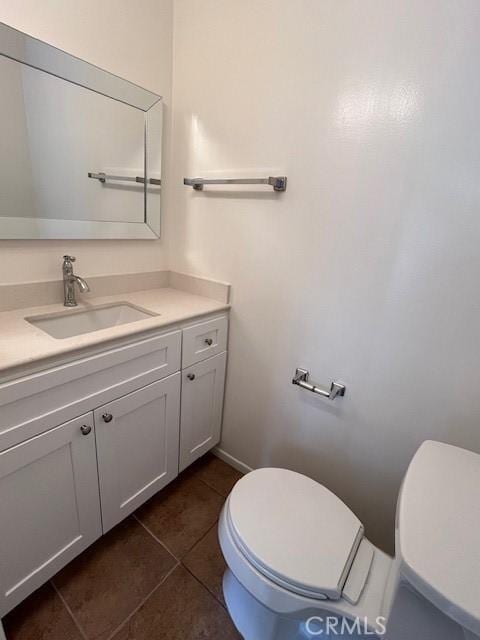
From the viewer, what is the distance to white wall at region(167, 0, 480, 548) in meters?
0.86

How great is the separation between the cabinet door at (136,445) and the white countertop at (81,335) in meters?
0.25

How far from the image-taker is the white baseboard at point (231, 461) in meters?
1.59

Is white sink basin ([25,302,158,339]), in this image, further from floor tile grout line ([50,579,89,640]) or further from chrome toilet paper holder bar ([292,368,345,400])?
floor tile grout line ([50,579,89,640])

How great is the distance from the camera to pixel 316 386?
123cm

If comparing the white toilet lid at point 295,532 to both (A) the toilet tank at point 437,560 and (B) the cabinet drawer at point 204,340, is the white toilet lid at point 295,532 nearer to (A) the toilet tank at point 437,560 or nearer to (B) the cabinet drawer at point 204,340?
(A) the toilet tank at point 437,560

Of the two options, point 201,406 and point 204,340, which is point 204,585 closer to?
point 201,406

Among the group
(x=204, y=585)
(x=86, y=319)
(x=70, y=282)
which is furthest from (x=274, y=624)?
(x=70, y=282)

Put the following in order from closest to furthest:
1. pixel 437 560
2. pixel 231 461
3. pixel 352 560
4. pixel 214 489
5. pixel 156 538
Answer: pixel 437 560 → pixel 352 560 → pixel 156 538 → pixel 214 489 → pixel 231 461

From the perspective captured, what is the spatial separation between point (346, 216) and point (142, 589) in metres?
1.52

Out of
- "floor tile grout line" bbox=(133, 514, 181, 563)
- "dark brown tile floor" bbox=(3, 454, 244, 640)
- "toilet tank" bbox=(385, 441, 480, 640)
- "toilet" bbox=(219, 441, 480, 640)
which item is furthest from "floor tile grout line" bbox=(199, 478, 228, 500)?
"toilet tank" bbox=(385, 441, 480, 640)

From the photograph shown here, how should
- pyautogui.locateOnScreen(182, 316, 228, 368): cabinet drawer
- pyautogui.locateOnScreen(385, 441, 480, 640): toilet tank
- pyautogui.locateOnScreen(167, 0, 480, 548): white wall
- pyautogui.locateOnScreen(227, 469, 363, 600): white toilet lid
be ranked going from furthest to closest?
pyautogui.locateOnScreen(182, 316, 228, 368): cabinet drawer < pyautogui.locateOnScreen(167, 0, 480, 548): white wall < pyautogui.locateOnScreen(227, 469, 363, 600): white toilet lid < pyautogui.locateOnScreen(385, 441, 480, 640): toilet tank

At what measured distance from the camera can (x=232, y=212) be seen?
133 cm

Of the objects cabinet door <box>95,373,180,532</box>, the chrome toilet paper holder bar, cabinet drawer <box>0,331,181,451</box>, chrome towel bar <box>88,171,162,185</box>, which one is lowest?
cabinet door <box>95,373,180,532</box>

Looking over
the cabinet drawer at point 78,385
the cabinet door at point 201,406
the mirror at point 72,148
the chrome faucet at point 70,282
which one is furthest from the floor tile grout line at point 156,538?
A: the mirror at point 72,148
